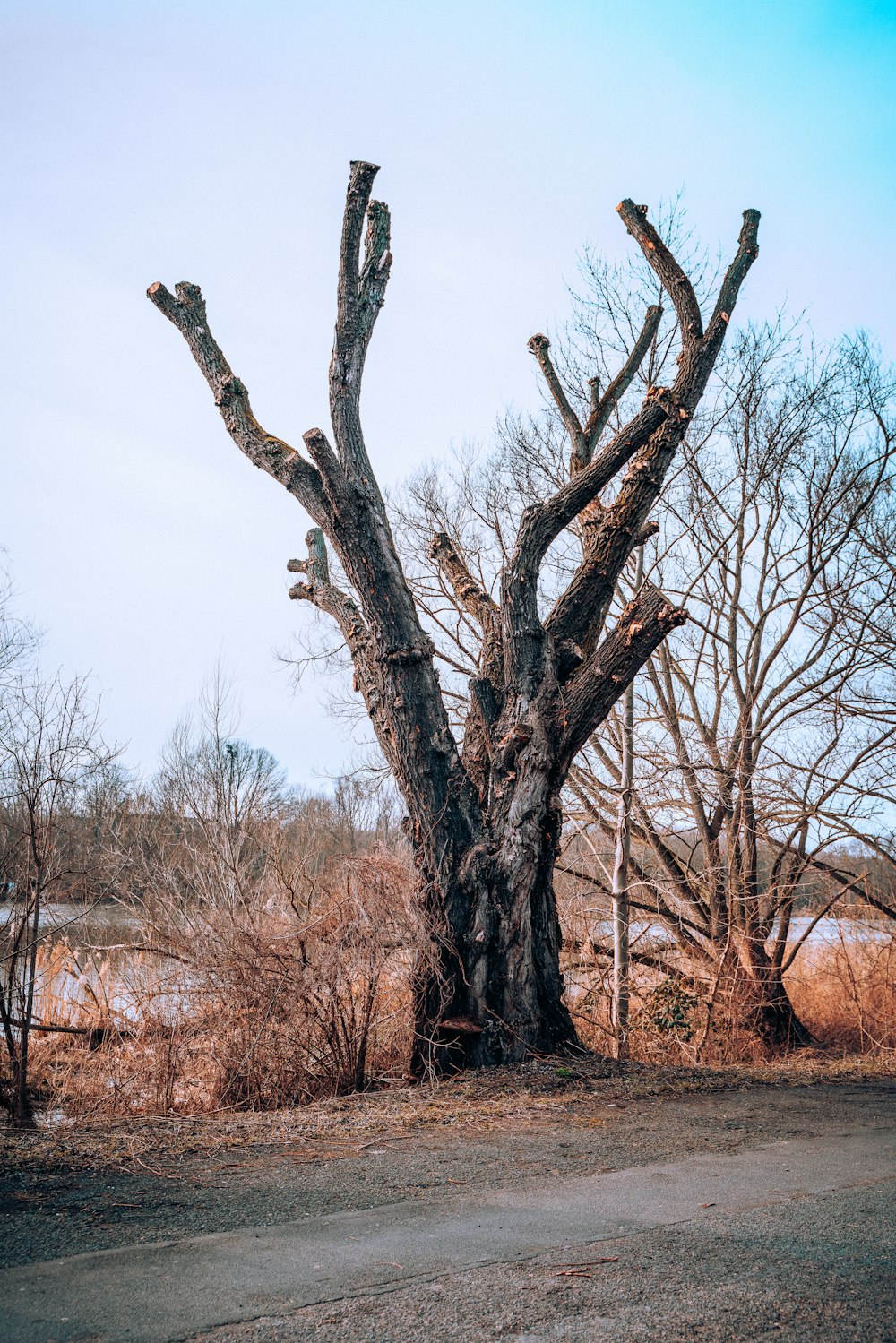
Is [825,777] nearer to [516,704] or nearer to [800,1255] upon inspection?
[516,704]

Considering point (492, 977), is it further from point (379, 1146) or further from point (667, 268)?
point (667, 268)

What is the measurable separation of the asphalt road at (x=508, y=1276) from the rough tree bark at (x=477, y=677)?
117 inches

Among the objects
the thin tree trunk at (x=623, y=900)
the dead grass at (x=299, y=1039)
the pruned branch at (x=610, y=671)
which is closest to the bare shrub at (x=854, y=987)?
the thin tree trunk at (x=623, y=900)

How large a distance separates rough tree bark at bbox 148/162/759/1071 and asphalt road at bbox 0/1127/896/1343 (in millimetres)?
2970

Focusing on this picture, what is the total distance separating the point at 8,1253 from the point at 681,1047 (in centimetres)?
945

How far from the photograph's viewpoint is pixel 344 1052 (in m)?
7.19

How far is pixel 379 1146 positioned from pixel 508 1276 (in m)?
2.17

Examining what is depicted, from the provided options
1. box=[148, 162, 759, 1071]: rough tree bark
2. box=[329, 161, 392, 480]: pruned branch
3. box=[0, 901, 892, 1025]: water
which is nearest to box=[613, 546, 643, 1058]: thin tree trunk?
box=[148, 162, 759, 1071]: rough tree bark

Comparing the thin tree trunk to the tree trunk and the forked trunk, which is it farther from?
the forked trunk

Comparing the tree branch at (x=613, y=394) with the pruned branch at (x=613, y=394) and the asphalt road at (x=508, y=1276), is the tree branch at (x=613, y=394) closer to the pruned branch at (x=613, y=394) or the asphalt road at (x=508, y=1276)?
the pruned branch at (x=613, y=394)

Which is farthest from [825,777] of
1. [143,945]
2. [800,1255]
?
[800,1255]

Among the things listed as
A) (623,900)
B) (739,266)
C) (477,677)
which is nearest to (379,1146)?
(477,677)

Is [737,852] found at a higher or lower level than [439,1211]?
higher

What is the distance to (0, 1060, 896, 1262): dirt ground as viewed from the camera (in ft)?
11.7
